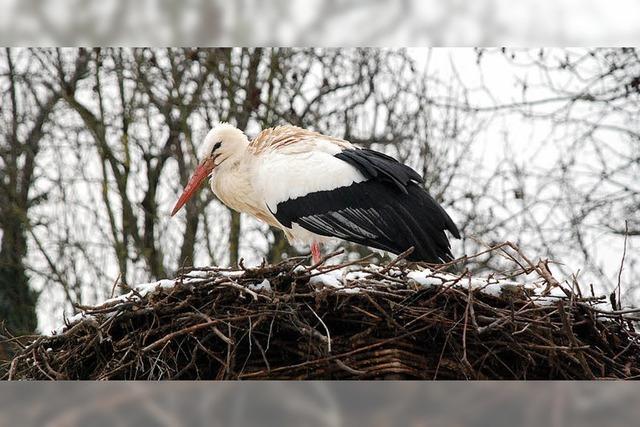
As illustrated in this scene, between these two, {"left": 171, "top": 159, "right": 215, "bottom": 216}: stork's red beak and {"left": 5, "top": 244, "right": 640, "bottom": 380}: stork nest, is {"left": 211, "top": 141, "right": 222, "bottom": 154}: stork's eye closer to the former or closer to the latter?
{"left": 171, "top": 159, "right": 215, "bottom": 216}: stork's red beak

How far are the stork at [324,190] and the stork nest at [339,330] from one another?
67cm

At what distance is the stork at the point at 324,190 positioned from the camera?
4617mm

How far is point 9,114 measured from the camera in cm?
837

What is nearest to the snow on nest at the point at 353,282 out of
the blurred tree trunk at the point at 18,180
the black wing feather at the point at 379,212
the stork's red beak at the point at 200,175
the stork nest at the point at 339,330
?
the stork nest at the point at 339,330

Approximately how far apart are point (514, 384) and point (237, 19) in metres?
1.07

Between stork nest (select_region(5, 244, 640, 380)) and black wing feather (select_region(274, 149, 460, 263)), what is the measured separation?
0.63 meters

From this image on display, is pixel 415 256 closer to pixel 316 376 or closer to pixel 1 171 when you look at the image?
pixel 316 376

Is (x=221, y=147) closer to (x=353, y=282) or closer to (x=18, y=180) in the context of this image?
(x=353, y=282)

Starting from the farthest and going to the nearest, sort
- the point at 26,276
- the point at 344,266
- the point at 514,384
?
the point at 26,276, the point at 344,266, the point at 514,384

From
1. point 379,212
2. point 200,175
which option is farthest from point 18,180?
point 379,212

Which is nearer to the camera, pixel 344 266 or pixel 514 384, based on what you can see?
pixel 514 384

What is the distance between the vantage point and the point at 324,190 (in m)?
4.86

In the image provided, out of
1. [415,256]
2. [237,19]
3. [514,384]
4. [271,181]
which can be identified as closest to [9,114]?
[271,181]

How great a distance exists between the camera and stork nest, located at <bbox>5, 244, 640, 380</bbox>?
370cm
